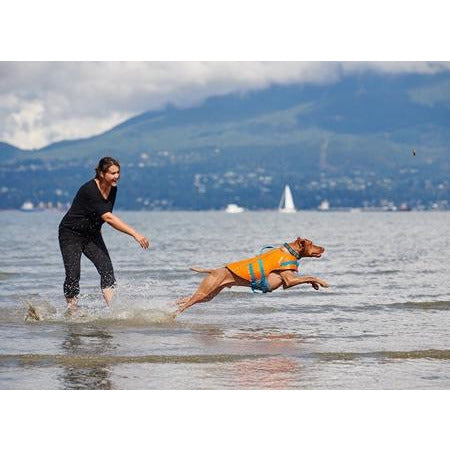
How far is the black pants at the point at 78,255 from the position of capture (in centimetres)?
1061

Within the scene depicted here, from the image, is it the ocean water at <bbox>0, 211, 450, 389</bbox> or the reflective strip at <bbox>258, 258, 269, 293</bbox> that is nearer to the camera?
the ocean water at <bbox>0, 211, 450, 389</bbox>

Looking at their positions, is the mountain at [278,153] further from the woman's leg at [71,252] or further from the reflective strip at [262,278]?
the reflective strip at [262,278]

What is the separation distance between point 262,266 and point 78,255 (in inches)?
82.9

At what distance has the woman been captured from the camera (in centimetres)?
1015

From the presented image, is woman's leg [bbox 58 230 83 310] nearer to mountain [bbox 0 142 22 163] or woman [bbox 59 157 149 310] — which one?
woman [bbox 59 157 149 310]

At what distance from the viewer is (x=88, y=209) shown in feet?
34.0

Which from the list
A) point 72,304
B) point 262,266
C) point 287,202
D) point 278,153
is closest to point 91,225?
point 72,304

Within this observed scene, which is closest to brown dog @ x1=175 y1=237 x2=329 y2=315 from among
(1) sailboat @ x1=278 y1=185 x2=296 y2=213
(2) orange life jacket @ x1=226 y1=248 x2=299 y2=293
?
(2) orange life jacket @ x1=226 y1=248 x2=299 y2=293

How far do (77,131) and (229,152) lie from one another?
38414 mm

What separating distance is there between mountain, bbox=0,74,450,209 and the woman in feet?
94.0

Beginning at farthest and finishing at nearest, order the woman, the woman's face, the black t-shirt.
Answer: the black t-shirt, the woman, the woman's face
